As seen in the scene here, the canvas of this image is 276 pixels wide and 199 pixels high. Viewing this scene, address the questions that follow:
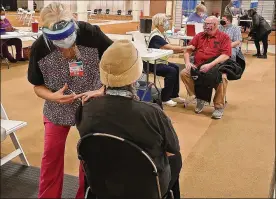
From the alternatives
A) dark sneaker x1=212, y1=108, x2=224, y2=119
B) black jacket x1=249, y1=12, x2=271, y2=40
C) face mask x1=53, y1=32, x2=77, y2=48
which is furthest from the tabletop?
black jacket x1=249, y1=12, x2=271, y2=40

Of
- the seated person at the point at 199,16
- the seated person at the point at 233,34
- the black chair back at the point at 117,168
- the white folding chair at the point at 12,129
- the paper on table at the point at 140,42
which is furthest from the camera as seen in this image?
the seated person at the point at 199,16

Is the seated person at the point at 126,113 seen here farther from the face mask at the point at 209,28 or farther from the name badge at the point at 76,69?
the face mask at the point at 209,28

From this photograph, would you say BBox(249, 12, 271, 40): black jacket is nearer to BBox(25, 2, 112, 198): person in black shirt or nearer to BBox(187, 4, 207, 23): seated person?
BBox(187, 4, 207, 23): seated person

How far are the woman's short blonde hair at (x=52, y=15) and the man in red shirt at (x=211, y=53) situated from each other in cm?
247

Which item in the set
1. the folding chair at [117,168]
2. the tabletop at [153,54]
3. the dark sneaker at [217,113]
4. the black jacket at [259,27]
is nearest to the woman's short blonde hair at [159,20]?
the tabletop at [153,54]

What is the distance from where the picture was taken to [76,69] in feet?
5.77

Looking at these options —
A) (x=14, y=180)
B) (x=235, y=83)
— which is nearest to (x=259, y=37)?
(x=235, y=83)

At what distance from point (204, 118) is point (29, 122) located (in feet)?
6.19

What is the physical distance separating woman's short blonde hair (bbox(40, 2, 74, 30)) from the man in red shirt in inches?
97.1

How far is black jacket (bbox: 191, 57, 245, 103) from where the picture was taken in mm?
3816

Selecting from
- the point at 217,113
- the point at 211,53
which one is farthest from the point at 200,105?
the point at 211,53

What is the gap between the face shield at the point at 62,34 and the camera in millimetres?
1599

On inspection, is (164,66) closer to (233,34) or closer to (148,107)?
(233,34)

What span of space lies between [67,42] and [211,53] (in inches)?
103
